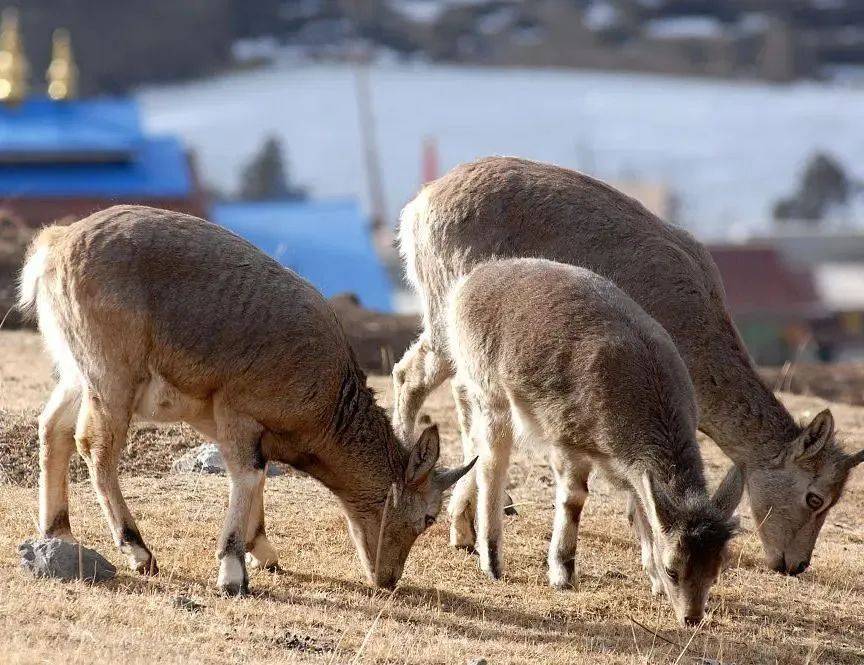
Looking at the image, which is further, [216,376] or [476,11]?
[476,11]

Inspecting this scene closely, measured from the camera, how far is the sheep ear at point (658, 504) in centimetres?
761

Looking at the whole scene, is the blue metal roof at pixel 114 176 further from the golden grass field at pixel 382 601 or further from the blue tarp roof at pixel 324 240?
the golden grass field at pixel 382 601

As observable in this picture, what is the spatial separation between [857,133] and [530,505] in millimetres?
87510

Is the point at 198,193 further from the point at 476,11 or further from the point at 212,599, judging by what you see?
the point at 476,11

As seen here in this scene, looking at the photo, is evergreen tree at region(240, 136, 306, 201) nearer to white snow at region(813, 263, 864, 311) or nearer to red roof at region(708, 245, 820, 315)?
white snow at region(813, 263, 864, 311)

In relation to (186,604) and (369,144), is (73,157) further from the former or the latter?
(369,144)

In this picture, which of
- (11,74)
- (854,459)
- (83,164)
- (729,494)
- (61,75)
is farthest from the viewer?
(61,75)

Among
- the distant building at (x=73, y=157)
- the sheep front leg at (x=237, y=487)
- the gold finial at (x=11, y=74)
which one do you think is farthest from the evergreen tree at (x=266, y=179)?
the sheep front leg at (x=237, y=487)

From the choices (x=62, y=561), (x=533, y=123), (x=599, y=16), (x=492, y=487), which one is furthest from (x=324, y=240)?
(x=599, y=16)

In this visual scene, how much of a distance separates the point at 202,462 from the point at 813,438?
4012mm

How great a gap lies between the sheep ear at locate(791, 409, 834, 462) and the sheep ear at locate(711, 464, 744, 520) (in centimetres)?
161

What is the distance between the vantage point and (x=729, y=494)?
7688 millimetres

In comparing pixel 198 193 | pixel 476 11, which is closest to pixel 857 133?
pixel 476 11

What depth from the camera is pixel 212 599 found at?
779cm
